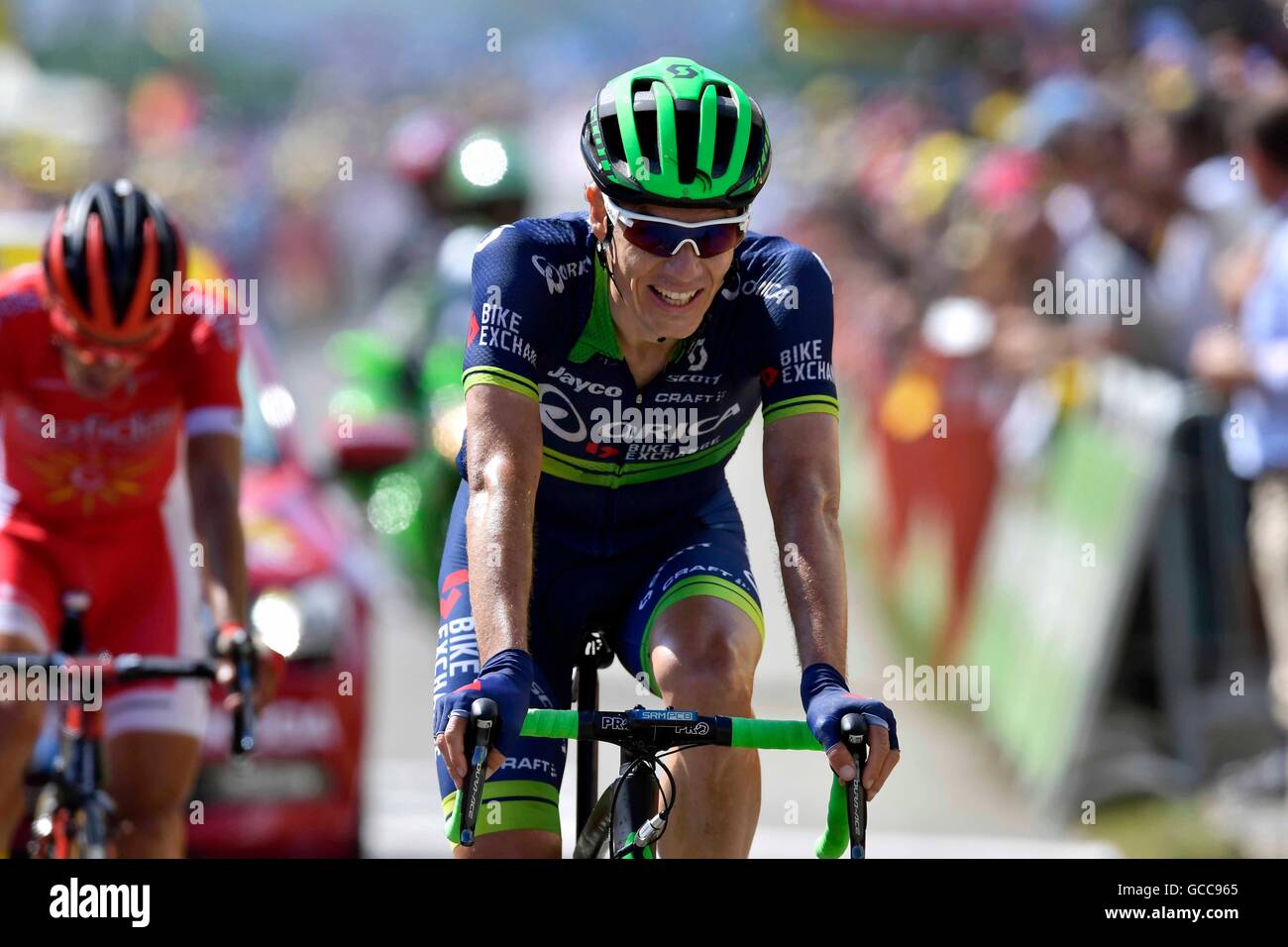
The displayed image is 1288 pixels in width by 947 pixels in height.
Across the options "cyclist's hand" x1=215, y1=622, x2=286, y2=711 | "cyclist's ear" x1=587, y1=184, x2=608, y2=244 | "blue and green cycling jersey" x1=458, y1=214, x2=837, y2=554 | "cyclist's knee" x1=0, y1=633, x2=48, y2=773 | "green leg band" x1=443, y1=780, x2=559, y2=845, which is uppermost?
"cyclist's ear" x1=587, y1=184, x2=608, y2=244

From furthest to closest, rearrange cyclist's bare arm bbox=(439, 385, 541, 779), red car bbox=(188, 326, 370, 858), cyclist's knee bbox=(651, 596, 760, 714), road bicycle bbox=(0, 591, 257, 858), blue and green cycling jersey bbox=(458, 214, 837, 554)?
red car bbox=(188, 326, 370, 858) < road bicycle bbox=(0, 591, 257, 858) < blue and green cycling jersey bbox=(458, 214, 837, 554) < cyclist's knee bbox=(651, 596, 760, 714) < cyclist's bare arm bbox=(439, 385, 541, 779)

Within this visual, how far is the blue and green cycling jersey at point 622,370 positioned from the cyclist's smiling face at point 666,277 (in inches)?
6.6

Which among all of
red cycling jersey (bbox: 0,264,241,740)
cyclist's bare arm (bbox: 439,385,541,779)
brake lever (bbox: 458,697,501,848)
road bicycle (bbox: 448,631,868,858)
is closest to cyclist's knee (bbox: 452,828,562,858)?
road bicycle (bbox: 448,631,868,858)

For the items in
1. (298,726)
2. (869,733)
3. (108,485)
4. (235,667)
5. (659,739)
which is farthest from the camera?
(298,726)

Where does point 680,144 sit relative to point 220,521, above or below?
above

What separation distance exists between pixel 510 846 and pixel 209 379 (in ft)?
7.54

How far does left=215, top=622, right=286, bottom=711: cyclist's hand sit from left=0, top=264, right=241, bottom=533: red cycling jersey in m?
0.77

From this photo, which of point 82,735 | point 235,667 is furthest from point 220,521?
point 82,735

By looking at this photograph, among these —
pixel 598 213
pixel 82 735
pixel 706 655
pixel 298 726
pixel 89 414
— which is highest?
pixel 89 414

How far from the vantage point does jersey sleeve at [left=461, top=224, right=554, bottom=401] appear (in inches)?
162

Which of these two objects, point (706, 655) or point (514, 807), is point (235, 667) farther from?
point (706, 655)

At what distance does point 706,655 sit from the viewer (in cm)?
411

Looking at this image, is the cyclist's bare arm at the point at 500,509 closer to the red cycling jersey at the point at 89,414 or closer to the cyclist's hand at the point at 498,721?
the cyclist's hand at the point at 498,721

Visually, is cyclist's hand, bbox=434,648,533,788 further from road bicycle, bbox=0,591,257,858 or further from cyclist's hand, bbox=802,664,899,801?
road bicycle, bbox=0,591,257,858
